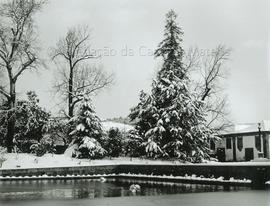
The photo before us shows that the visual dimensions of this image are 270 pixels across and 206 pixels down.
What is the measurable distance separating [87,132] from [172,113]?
8.09 m

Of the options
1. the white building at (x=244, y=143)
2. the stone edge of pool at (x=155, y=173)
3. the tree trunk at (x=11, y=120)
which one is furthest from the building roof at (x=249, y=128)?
the tree trunk at (x=11, y=120)

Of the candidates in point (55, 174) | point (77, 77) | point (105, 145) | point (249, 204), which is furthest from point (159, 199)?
point (77, 77)

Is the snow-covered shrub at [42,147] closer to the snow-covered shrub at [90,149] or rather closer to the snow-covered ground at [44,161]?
the snow-covered ground at [44,161]

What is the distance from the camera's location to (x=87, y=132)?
42.6 meters

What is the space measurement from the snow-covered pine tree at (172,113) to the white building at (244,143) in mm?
14933

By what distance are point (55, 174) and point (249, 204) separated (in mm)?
21975

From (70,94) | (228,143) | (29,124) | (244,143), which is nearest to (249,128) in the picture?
(244,143)

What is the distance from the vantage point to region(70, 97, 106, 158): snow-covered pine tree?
137 feet

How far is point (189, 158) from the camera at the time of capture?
4072 centimetres

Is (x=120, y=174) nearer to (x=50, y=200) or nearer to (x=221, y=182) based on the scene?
(x=221, y=182)

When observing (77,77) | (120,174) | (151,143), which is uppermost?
(77,77)

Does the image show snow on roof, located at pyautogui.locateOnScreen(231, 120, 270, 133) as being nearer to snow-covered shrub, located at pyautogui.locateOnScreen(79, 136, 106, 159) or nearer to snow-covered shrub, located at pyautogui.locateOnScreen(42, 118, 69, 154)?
snow-covered shrub, located at pyautogui.locateOnScreen(79, 136, 106, 159)

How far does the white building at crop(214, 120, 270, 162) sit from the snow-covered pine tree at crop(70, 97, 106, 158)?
66.1 ft

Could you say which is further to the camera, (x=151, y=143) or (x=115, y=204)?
(x=151, y=143)
